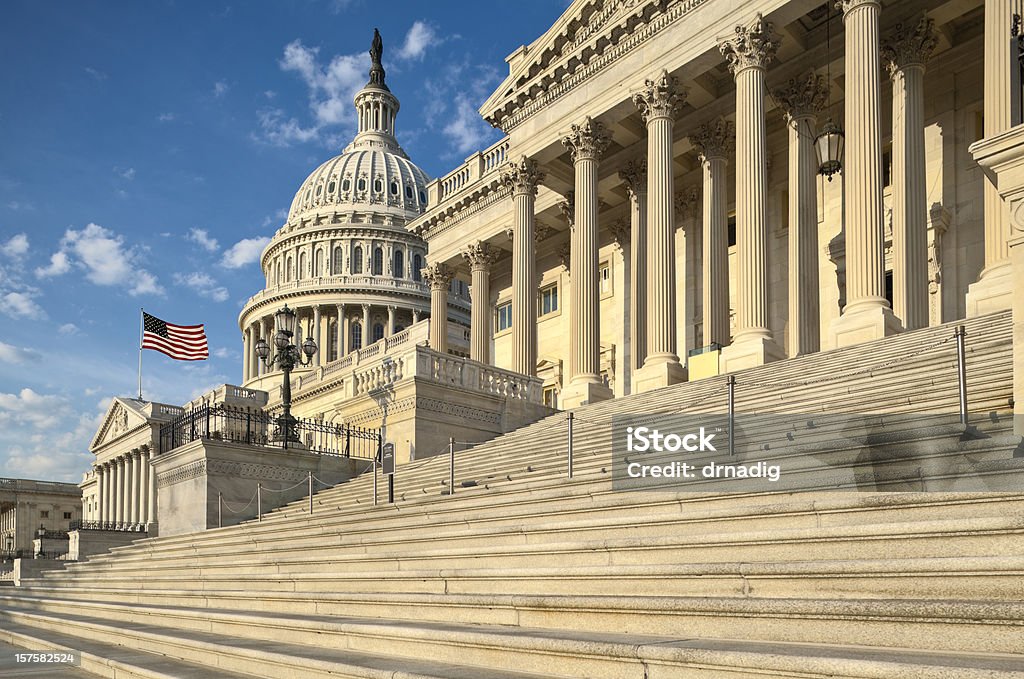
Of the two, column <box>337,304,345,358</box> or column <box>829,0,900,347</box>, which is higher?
column <box>337,304,345,358</box>

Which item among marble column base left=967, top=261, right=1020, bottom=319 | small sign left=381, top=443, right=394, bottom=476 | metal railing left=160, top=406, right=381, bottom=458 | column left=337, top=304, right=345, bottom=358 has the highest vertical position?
column left=337, top=304, right=345, bottom=358

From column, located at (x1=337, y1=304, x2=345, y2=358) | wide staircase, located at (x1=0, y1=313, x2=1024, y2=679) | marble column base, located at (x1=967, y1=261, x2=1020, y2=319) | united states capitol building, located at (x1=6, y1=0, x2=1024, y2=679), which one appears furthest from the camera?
column, located at (x1=337, y1=304, x2=345, y2=358)

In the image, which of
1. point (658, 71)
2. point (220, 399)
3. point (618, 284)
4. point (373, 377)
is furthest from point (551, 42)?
point (220, 399)

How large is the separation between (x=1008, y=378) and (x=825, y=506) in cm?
601


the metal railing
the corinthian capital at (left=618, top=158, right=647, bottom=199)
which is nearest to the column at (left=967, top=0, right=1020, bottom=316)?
the corinthian capital at (left=618, top=158, right=647, bottom=199)

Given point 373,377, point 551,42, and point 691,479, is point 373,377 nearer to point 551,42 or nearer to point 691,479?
point 551,42

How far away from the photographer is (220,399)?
202ft

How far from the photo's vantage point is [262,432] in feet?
91.1

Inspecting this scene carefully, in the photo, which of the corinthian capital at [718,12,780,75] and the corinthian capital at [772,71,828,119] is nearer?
the corinthian capital at [718,12,780,75]

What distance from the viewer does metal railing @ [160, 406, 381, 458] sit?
27031 millimetres

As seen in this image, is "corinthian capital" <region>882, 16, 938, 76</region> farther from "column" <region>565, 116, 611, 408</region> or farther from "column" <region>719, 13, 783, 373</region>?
"column" <region>565, 116, 611, 408</region>

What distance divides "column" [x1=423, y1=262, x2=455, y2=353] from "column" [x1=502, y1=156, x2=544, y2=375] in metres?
8.72

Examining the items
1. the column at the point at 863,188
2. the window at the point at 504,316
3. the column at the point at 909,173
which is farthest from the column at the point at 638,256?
the window at the point at 504,316

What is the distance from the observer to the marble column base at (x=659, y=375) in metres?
26.6
